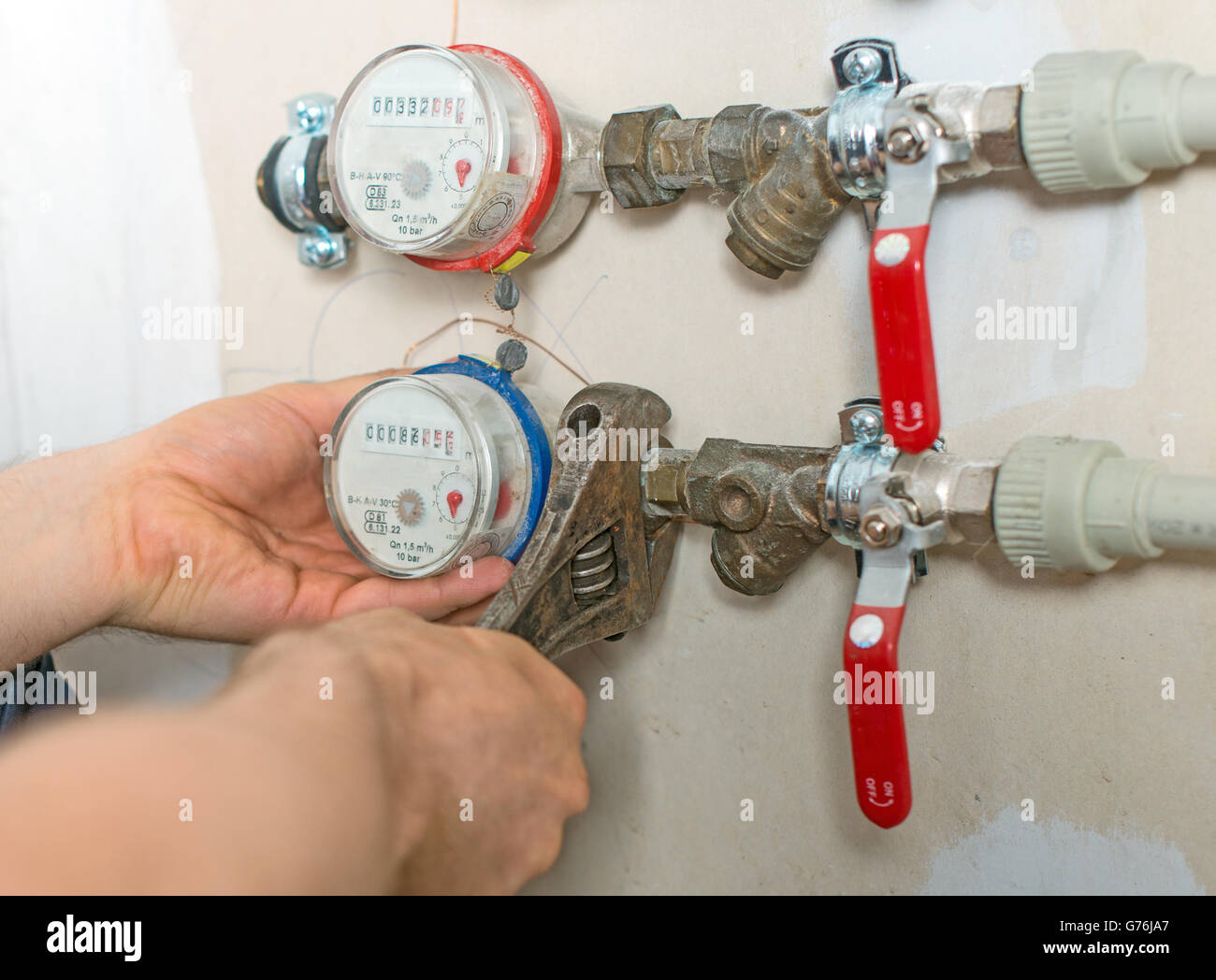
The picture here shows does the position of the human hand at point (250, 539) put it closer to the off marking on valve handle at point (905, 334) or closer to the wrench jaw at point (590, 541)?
the wrench jaw at point (590, 541)

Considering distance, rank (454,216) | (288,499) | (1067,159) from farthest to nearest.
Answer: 1. (288,499)
2. (454,216)
3. (1067,159)

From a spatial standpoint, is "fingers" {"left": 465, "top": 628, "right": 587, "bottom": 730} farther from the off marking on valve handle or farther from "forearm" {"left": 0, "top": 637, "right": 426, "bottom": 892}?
the off marking on valve handle

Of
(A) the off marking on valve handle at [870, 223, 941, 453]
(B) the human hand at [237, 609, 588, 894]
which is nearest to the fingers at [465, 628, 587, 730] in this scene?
(B) the human hand at [237, 609, 588, 894]

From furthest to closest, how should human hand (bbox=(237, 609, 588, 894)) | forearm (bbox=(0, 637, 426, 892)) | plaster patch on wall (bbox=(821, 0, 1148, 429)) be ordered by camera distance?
plaster patch on wall (bbox=(821, 0, 1148, 429))
human hand (bbox=(237, 609, 588, 894))
forearm (bbox=(0, 637, 426, 892))

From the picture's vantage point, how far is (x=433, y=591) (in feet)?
2.33

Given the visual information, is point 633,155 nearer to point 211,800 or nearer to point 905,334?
point 905,334

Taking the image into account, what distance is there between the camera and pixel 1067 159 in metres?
0.51

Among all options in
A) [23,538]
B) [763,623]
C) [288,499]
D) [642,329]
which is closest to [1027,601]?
[763,623]

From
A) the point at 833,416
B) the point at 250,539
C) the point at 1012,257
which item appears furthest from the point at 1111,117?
the point at 250,539

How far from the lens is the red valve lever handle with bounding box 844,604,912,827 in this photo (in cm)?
55

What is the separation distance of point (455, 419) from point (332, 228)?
280 millimetres

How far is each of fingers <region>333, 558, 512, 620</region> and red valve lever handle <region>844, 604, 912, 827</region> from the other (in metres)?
0.23

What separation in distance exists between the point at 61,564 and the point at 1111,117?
0.71m
